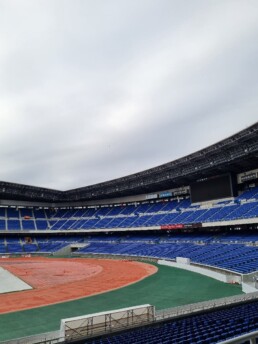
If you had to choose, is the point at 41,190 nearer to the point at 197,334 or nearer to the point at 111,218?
the point at 111,218

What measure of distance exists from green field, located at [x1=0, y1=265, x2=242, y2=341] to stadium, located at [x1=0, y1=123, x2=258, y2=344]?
10cm

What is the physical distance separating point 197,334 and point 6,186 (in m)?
66.9

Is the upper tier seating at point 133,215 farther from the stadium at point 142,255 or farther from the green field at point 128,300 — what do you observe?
the green field at point 128,300

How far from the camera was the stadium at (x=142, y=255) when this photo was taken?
16578mm

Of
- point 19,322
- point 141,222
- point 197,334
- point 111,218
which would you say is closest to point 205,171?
point 141,222

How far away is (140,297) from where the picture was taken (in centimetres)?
2808

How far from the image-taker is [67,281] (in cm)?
3819

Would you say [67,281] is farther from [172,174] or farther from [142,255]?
[172,174]


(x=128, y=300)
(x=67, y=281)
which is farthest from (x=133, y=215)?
(x=128, y=300)

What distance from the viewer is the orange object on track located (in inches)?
1129

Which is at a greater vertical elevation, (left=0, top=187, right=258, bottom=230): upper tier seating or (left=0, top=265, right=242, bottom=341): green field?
(left=0, top=187, right=258, bottom=230): upper tier seating

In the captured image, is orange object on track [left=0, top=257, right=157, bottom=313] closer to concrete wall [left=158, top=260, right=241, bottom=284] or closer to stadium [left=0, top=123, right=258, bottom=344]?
stadium [left=0, top=123, right=258, bottom=344]

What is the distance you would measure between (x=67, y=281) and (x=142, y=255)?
19737 mm

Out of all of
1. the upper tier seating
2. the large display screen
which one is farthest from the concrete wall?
the large display screen
